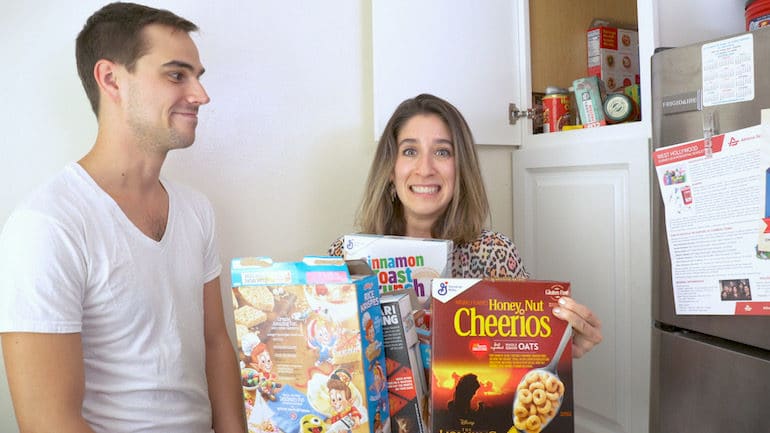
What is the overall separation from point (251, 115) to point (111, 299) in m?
0.68

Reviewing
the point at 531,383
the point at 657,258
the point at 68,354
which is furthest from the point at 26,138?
the point at 657,258

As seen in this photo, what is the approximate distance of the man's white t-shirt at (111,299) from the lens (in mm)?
1039

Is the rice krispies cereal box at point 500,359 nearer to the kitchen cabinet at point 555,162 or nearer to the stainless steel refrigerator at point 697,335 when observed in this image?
the stainless steel refrigerator at point 697,335

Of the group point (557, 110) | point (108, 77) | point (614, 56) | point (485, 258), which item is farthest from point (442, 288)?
point (614, 56)

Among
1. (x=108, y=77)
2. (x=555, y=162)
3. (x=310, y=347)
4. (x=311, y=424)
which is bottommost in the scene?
(x=311, y=424)

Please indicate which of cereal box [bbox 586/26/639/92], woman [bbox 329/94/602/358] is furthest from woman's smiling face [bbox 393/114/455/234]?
cereal box [bbox 586/26/639/92]

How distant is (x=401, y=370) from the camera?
898 millimetres

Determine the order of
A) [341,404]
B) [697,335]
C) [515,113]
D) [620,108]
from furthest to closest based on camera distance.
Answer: [515,113] < [620,108] < [697,335] < [341,404]

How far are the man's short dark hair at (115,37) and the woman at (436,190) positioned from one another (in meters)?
0.56

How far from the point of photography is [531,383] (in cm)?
87

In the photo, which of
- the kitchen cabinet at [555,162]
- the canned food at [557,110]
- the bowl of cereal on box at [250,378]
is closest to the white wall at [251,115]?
the kitchen cabinet at [555,162]

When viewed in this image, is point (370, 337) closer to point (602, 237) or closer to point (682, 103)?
point (682, 103)

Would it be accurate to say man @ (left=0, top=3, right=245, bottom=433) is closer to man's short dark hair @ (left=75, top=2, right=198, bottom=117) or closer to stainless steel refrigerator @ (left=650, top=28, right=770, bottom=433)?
man's short dark hair @ (left=75, top=2, right=198, bottom=117)

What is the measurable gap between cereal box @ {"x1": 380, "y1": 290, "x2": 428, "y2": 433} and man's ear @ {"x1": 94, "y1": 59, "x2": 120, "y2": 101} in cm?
74
